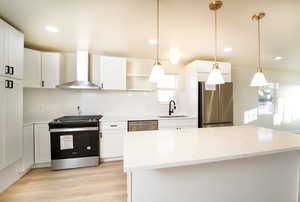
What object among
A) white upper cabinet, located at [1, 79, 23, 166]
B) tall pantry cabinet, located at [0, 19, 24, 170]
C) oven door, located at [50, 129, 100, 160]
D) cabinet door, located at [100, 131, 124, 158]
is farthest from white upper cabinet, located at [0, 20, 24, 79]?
cabinet door, located at [100, 131, 124, 158]

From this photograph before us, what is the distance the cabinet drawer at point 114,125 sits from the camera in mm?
2738

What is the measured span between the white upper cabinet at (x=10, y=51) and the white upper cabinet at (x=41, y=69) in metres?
0.47

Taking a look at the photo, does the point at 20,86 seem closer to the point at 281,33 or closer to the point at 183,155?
the point at 183,155

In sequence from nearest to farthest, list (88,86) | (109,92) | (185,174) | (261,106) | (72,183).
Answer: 1. (185,174)
2. (72,183)
3. (88,86)
4. (109,92)
5. (261,106)

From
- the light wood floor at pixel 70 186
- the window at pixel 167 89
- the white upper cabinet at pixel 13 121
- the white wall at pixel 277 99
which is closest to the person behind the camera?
the light wood floor at pixel 70 186

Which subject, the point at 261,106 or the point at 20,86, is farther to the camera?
the point at 261,106

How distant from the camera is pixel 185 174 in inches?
43.0

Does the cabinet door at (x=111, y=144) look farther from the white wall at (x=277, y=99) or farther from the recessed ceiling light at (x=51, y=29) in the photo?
the white wall at (x=277, y=99)

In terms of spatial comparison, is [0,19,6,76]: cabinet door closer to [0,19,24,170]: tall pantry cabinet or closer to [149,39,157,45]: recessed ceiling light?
[0,19,24,170]: tall pantry cabinet

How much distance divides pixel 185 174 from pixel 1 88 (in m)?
2.55

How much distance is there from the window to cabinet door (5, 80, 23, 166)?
2809 millimetres

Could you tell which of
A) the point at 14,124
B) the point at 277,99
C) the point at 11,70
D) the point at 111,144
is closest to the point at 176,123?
the point at 111,144

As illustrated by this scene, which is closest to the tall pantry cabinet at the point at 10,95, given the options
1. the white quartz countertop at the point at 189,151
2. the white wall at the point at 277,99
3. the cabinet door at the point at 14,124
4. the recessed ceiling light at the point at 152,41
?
the cabinet door at the point at 14,124

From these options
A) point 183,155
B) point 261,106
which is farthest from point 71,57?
point 261,106
